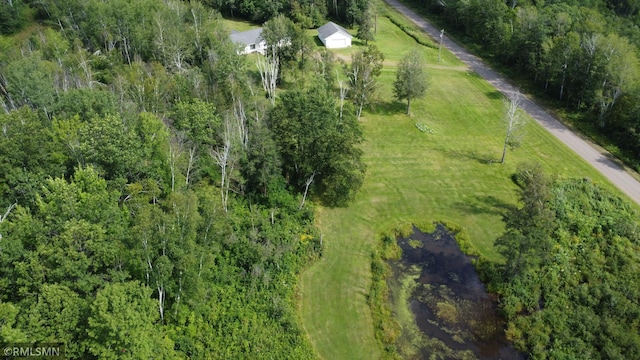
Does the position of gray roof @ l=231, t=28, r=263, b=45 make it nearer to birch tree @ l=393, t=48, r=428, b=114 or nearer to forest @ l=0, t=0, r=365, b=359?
forest @ l=0, t=0, r=365, b=359

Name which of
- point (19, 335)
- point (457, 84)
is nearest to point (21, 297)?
point (19, 335)

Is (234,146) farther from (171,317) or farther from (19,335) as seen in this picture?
(19,335)

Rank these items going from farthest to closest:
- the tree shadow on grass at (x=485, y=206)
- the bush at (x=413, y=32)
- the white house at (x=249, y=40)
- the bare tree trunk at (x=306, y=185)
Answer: the bush at (x=413, y=32)
the white house at (x=249, y=40)
the tree shadow on grass at (x=485, y=206)
the bare tree trunk at (x=306, y=185)

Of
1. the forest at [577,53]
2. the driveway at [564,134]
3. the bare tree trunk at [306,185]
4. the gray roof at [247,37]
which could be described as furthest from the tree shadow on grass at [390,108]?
the gray roof at [247,37]

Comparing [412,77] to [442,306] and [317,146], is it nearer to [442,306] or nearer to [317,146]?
[317,146]

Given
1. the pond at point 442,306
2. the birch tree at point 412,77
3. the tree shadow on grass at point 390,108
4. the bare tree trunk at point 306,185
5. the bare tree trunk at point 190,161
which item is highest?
the birch tree at point 412,77

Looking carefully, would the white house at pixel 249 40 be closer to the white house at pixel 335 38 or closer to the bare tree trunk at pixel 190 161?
the white house at pixel 335 38

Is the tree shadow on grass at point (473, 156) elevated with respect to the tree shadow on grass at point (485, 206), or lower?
elevated
